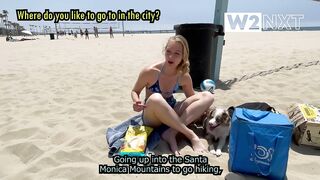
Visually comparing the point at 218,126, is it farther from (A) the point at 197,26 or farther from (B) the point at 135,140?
(A) the point at 197,26

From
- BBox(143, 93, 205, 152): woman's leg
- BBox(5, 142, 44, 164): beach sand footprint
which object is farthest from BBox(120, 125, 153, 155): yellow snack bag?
BBox(5, 142, 44, 164): beach sand footprint

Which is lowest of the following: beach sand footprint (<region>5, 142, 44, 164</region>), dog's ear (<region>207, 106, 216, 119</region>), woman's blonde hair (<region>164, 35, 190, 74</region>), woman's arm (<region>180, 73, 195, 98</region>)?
beach sand footprint (<region>5, 142, 44, 164</region>)

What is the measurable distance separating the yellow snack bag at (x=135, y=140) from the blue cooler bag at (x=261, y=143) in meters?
0.80

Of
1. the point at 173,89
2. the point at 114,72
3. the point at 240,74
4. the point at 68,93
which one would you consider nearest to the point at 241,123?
the point at 173,89

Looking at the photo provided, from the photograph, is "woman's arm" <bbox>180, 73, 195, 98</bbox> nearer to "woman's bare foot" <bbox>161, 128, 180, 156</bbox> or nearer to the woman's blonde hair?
the woman's blonde hair

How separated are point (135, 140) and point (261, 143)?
1075mm

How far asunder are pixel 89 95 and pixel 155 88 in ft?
6.42

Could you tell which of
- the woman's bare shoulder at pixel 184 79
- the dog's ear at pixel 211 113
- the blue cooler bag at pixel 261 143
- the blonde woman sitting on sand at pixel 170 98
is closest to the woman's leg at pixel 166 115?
the blonde woman sitting on sand at pixel 170 98

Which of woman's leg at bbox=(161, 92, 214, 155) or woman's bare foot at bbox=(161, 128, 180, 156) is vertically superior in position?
woman's leg at bbox=(161, 92, 214, 155)

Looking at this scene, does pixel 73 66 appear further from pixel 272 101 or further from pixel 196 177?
pixel 196 177

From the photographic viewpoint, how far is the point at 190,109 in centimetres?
303

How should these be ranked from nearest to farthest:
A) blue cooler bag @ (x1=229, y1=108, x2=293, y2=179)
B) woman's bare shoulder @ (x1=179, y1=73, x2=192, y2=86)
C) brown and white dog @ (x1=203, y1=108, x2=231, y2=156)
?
1. blue cooler bag @ (x1=229, y1=108, x2=293, y2=179)
2. brown and white dog @ (x1=203, y1=108, x2=231, y2=156)
3. woman's bare shoulder @ (x1=179, y1=73, x2=192, y2=86)

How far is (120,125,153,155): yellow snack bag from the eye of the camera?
266 cm

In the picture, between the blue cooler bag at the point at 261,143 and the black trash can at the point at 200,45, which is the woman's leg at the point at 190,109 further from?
the black trash can at the point at 200,45
